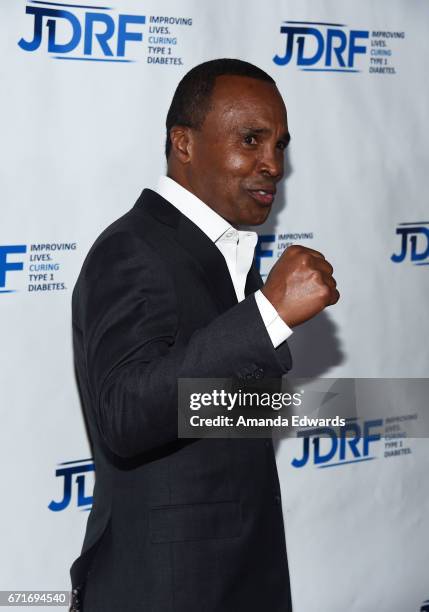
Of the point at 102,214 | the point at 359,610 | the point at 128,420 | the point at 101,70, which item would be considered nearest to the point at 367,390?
the point at 359,610

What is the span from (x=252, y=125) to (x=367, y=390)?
150 centimetres

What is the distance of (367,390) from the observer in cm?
293

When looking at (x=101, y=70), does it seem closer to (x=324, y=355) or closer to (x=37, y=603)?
(x=324, y=355)

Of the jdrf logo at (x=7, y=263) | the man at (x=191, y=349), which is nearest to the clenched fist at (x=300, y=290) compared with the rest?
the man at (x=191, y=349)

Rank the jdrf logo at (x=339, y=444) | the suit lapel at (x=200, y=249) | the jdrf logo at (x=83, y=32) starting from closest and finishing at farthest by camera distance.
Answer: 1. the suit lapel at (x=200, y=249)
2. the jdrf logo at (x=83, y=32)
3. the jdrf logo at (x=339, y=444)

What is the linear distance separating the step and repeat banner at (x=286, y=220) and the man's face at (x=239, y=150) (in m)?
0.63

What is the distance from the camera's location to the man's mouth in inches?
64.7

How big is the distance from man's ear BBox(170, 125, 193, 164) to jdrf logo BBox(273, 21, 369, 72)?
89 cm

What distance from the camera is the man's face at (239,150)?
5.35 ft

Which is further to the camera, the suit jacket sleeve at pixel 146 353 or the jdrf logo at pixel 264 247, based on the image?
the jdrf logo at pixel 264 247

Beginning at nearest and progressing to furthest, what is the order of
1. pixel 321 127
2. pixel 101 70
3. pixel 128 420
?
pixel 128 420 < pixel 101 70 < pixel 321 127

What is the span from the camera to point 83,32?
7.09 feet

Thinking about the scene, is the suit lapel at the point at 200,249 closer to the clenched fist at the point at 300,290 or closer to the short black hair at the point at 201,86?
the short black hair at the point at 201,86

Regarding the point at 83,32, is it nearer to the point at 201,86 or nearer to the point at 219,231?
the point at 201,86
